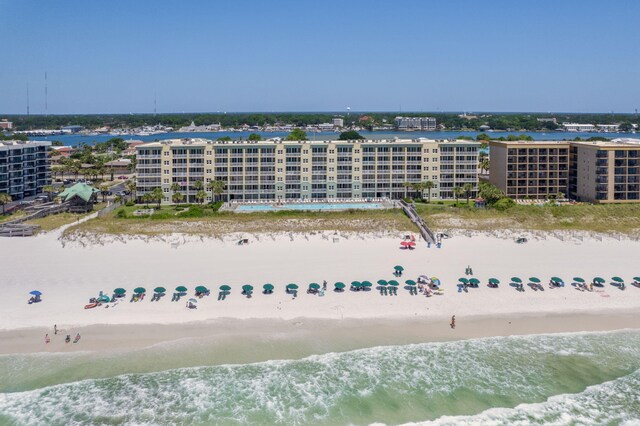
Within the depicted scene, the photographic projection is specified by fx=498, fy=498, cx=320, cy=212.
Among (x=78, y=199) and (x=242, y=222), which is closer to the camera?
(x=242, y=222)

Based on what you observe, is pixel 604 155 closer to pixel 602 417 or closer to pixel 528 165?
pixel 528 165

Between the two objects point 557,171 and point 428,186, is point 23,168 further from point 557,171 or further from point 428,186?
point 557,171

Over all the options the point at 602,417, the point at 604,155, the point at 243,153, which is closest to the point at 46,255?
the point at 243,153

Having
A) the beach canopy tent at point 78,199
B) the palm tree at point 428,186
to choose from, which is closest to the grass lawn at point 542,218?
the palm tree at point 428,186

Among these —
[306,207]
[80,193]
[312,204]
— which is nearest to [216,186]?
[306,207]

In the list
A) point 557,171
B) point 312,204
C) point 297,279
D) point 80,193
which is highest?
point 557,171
